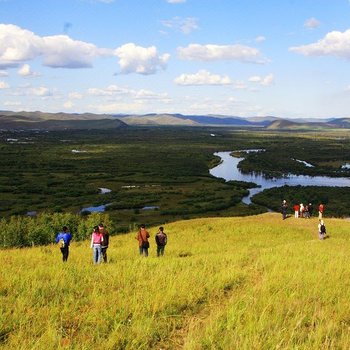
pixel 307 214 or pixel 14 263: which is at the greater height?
pixel 14 263

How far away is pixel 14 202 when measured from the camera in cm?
9275

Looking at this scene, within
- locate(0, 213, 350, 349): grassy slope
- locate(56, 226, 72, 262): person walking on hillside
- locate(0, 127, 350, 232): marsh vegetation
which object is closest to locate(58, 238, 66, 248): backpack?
locate(56, 226, 72, 262): person walking on hillside

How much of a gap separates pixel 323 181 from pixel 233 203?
5036 cm

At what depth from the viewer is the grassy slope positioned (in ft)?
26.2

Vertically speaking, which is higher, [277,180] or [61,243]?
[61,243]

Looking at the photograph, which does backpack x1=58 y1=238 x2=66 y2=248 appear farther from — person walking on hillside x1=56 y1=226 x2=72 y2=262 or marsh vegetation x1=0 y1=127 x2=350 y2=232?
marsh vegetation x1=0 y1=127 x2=350 y2=232

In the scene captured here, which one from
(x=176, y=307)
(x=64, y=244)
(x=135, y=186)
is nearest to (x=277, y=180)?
(x=135, y=186)

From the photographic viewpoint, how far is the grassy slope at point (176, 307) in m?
7.99

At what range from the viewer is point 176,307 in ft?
33.5

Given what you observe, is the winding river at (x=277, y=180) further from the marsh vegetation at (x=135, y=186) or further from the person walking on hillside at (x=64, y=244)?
the person walking on hillside at (x=64, y=244)

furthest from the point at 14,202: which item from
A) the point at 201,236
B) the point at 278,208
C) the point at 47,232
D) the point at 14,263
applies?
the point at 14,263

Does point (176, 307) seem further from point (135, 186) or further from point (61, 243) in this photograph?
point (135, 186)

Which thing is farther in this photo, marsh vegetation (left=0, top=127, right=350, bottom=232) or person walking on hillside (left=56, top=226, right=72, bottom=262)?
marsh vegetation (left=0, top=127, right=350, bottom=232)

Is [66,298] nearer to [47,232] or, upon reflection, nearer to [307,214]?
[307,214]
